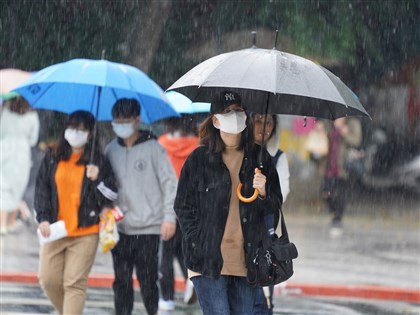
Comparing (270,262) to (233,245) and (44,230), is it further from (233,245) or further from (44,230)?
(44,230)

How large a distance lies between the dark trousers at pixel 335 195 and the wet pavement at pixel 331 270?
0.31 m

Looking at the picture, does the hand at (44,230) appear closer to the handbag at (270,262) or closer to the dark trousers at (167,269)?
the dark trousers at (167,269)

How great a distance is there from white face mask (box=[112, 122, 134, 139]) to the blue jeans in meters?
2.69

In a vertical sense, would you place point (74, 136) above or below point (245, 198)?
above

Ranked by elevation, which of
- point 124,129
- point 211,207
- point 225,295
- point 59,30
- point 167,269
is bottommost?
point 167,269

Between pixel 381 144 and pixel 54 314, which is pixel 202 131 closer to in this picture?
pixel 54 314

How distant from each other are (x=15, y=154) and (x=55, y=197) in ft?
22.2

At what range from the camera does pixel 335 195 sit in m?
17.7

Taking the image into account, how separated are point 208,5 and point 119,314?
11114 mm

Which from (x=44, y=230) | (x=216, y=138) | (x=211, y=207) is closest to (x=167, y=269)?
(x=44, y=230)

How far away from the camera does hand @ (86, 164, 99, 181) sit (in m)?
9.02

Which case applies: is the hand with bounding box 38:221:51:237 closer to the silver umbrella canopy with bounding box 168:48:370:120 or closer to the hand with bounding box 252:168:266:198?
the silver umbrella canopy with bounding box 168:48:370:120

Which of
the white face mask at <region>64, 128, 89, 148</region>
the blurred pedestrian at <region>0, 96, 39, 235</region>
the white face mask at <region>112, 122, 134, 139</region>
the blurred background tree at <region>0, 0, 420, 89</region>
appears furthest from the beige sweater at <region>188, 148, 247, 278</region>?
the blurred background tree at <region>0, 0, 420, 89</region>

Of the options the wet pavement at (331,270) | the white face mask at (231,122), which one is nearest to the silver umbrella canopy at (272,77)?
the white face mask at (231,122)
